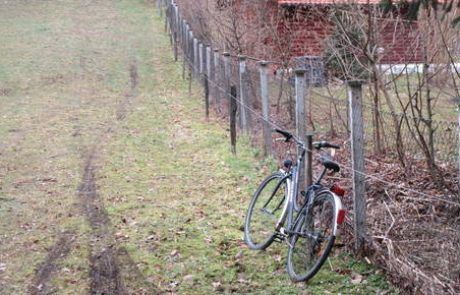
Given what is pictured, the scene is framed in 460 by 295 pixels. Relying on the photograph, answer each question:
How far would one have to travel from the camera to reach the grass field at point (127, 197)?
240 inches

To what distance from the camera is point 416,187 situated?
7.49 meters

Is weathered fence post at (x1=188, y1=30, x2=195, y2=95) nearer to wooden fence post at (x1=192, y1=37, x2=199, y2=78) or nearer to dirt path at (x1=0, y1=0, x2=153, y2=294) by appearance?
wooden fence post at (x1=192, y1=37, x2=199, y2=78)

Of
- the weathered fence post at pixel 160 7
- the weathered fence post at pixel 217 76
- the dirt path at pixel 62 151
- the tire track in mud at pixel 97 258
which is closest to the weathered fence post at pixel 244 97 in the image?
the dirt path at pixel 62 151

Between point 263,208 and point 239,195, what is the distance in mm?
1463

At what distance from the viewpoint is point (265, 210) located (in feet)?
23.7

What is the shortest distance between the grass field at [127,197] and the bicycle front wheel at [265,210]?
178 mm

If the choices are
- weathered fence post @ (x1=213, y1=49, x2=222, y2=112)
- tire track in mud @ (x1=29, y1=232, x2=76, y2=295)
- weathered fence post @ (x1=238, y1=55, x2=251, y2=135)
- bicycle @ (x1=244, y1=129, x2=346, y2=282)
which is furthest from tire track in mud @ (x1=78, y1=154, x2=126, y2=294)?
weathered fence post @ (x1=213, y1=49, x2=222, y2=112)

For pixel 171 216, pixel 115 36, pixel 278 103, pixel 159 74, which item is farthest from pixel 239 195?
pixel 115 36

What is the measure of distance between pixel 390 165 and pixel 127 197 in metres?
3.55

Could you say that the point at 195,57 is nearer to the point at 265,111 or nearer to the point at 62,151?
the point at 62,151

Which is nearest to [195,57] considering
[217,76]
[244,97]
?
[217,76]

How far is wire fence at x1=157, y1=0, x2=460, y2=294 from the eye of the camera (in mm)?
5504

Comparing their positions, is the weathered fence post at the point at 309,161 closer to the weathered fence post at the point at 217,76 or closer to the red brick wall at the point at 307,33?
the red brick wall at the point at 307,33

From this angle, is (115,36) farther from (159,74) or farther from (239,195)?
(239,195)
